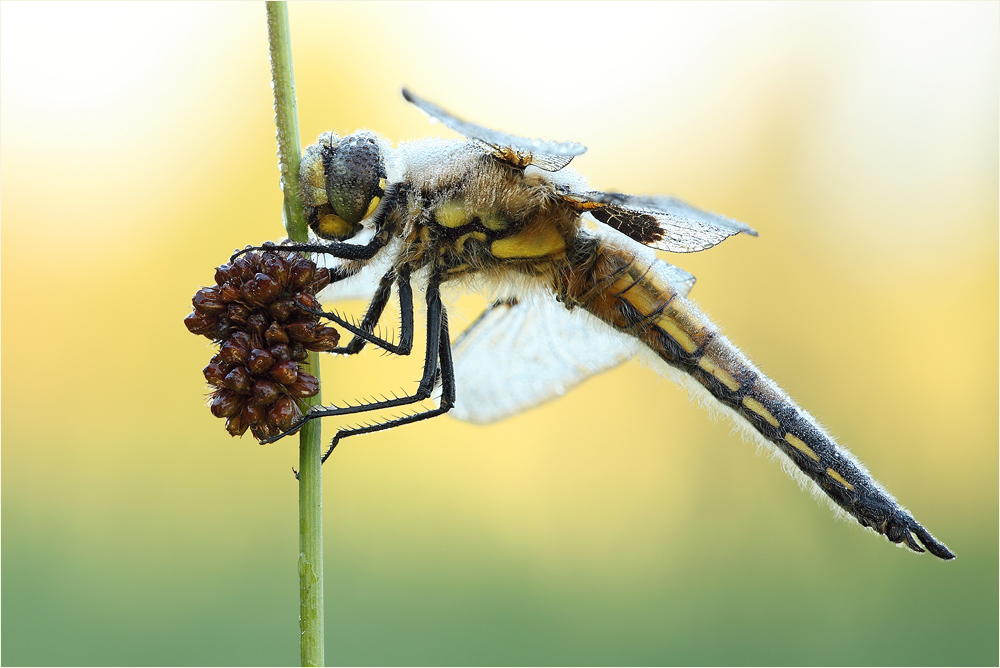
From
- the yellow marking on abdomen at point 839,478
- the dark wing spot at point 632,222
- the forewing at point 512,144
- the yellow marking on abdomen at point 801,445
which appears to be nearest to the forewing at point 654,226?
the dark wing spot at point 632,222

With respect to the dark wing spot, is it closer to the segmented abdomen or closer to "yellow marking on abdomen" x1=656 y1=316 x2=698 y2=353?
the segmented abdomen

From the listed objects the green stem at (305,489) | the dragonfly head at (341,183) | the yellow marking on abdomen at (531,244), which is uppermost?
the dragonfly head at (341,183)

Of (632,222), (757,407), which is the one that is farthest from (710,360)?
(632,222)

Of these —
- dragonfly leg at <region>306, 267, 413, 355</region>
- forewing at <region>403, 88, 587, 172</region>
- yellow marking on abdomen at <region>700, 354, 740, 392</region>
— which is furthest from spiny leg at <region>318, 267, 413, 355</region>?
yellow marking on abdomen at <region>700, 354, 740, 392</region>

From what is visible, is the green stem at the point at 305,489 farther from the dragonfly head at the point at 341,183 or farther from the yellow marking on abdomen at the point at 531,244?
the yellow marking on abdomen at the point at 531,244

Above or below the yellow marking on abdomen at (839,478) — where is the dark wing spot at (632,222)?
above

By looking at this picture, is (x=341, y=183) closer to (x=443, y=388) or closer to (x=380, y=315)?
(x=380, y=315)

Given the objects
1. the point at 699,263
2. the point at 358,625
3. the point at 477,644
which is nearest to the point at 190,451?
the point at 358,625
